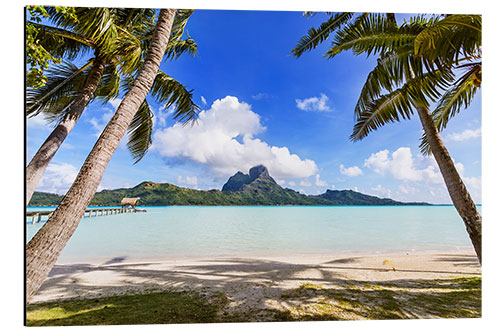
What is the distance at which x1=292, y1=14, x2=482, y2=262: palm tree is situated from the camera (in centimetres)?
219

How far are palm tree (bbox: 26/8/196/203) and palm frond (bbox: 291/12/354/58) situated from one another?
184 centimetres

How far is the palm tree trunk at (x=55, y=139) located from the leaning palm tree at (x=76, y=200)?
4.02 feet

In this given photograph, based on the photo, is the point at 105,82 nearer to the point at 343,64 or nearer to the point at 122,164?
the point at 122,164

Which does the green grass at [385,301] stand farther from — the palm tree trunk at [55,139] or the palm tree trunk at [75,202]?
the palm tree trunk at [55,139]

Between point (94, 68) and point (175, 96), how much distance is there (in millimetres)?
1356

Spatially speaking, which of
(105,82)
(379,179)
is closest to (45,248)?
(105,82)

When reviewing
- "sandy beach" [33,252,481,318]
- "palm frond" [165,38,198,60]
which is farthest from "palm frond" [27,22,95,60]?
"sandy beach" [33,252,481,318]

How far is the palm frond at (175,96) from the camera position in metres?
4.39

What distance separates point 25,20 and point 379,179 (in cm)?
766

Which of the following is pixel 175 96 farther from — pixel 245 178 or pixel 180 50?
pixel 245 178

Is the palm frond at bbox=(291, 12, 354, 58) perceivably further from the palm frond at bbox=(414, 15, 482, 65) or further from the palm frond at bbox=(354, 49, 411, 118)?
the palm frond at bbox=(414, 15, 482, 65)

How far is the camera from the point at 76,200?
1553 mm

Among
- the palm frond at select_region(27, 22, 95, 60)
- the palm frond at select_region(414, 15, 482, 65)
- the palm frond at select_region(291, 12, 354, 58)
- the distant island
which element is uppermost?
the palm frond at select_region(291, 12, 354, 58)

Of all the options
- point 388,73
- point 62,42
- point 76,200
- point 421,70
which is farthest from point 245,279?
point 62,42
